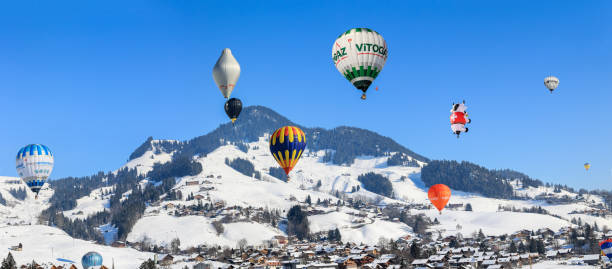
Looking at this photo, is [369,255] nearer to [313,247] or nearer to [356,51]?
[313,247]

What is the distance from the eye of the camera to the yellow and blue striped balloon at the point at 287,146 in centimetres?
7769

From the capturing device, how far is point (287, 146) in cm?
7750

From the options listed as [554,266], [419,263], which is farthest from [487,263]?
[419,263]

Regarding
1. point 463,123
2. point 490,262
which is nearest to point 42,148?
point 463,123

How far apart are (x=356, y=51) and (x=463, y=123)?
2057 cm

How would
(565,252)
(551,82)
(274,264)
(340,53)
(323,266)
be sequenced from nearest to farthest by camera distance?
(340,53), (551,82), (323,266), (274,264), (565,252)

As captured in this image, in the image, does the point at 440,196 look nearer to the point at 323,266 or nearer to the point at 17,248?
the point at 323,266

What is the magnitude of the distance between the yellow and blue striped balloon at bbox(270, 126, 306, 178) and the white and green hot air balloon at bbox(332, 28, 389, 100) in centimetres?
1586

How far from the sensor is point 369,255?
472 feet

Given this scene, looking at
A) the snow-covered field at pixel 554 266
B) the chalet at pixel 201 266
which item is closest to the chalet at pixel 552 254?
the snow-covered field at pixel 554 266

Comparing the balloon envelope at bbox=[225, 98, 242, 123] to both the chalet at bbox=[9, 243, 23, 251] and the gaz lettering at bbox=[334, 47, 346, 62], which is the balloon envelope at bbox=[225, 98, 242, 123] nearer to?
the gaz lettering at bbox=[334, 47, 346, 62]

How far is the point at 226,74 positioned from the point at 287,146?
1187 cm

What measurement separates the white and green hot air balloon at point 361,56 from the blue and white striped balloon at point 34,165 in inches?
1873

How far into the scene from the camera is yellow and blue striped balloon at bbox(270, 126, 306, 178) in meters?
77.7
